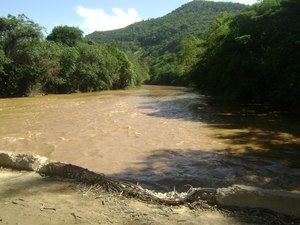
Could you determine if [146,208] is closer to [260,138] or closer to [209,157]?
[209,157]

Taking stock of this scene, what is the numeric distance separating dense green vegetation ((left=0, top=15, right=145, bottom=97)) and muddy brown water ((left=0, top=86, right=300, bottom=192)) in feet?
53.5

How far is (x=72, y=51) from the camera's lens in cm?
4331

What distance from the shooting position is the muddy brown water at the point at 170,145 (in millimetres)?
9562

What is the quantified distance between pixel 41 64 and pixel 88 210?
1397 inches

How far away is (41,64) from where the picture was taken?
3831cm

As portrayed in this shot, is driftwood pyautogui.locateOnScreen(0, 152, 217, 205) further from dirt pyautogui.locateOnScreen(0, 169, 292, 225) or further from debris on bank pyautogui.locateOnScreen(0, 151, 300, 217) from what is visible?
dirt pyautogui.locateOnScreen(0, 169, 292, 225)

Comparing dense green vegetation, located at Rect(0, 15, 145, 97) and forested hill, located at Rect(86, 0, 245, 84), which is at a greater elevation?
forested hill, located at Rect(86, 0, 245, 84)

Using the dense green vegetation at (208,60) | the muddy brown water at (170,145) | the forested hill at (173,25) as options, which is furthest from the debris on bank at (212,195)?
the forested hill at (173,25)

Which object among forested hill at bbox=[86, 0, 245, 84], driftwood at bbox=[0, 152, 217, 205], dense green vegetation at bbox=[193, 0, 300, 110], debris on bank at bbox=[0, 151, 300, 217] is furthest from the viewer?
forested hill at bbox=[86, 0, 245, 84]

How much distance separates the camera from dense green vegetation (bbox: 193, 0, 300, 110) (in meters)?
19.0

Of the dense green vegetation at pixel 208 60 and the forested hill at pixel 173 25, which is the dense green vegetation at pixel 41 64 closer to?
the dense green vegetation at pixel 208 60

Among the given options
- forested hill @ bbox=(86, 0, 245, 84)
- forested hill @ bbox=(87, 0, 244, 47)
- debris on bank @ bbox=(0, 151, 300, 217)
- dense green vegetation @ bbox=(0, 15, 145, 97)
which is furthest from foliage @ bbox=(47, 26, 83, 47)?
debris on bank @ bbox=(0, 151, 300, 217)

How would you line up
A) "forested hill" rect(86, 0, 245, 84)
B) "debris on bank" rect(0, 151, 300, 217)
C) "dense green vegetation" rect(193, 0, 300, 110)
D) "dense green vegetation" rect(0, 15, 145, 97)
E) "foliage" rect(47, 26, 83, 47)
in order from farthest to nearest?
"forested hill" rect(86, 0, 245, 84) → "foliage" rect(47, 26, 83, 47) → "dense green vegetation" rect(0, 15, 145, 97) → "dense green vegetation" rect(193, 0, 300, 110) → "debris on bank" rect(0, 151, 300, 217)

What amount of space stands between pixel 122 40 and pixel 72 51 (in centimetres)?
11068
